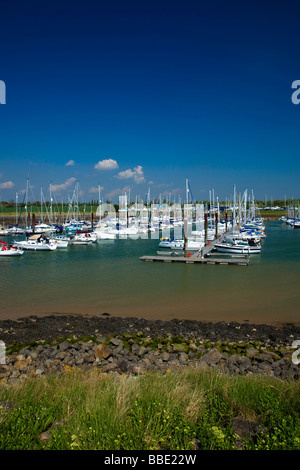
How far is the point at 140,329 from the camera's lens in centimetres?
1447

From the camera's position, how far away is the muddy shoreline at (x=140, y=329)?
525 inches

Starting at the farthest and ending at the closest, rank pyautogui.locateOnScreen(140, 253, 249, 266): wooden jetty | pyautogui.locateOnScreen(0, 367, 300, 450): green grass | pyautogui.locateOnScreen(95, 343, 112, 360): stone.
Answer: pyautogui.locateOnScreen(140, 253, 249, 266): wooden jetty
pyautogui.locateOnScreen(95, 343, 112, 360): stone
pyautogui.locateOnScreen(0, 367, 300, 450): green grass

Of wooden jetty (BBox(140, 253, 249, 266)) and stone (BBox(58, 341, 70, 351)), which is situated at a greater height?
wooden jetty (BBox(140, 253, 249, 266))

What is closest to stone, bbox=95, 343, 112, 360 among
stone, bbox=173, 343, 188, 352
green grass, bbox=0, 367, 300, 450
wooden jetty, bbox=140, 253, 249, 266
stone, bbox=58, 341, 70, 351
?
stone, bbox=58, 341, 70, 351

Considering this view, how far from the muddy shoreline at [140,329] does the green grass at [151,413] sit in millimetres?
7078

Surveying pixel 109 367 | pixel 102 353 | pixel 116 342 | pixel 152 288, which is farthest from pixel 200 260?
pixel 109 367

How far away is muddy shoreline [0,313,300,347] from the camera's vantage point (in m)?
13.3

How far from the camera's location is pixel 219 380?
6.45m

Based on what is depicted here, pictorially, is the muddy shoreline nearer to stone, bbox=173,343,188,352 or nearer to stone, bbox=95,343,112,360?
stone, bbox=173,343,188,352

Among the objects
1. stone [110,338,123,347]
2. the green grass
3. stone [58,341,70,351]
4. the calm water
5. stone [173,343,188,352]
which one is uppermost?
the green grass

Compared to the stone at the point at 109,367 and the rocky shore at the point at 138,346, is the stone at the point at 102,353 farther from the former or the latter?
the stone at the point at 109,367

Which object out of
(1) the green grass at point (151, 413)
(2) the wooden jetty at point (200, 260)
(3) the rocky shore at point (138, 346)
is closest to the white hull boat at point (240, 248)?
(2) the wooden jetty at point (200, 260)

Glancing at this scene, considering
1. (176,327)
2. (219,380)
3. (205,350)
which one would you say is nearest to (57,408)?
(219,380)
